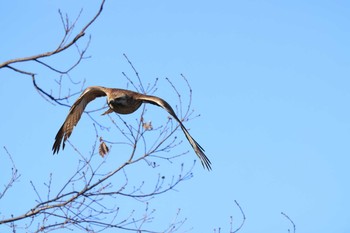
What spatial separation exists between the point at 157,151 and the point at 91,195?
75 cm

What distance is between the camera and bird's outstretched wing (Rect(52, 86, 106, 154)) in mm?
8250

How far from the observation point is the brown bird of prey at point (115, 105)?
7.37m

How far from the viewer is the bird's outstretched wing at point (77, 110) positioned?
325 inches

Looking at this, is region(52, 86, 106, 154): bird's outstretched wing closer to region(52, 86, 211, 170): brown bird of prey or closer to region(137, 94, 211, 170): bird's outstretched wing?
region(52, 86, 211, 170): brown bird of prey

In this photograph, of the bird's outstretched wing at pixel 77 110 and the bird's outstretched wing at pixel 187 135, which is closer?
the bird's outstretched wing at pixel 187 135

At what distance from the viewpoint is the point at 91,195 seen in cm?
555

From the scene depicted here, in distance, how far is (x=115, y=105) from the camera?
796 centimetres

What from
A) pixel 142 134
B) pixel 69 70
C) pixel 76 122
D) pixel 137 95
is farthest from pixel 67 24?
pixel 76 122

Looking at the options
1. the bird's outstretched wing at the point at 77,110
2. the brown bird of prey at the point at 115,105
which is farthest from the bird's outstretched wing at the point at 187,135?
the bird's outstretched wing at the point at 77,110

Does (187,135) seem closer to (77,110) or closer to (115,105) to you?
(115,105)

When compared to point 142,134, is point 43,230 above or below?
below

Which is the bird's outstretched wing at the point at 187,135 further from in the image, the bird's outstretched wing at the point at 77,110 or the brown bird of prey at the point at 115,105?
the bird's outstretched wing at the point at 77,110

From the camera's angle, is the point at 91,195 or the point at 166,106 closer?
the point at 91,195

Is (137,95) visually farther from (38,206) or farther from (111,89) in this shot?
(38,206)
